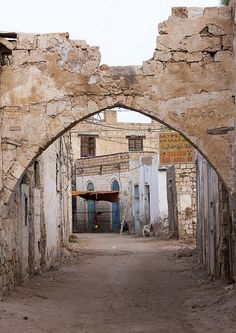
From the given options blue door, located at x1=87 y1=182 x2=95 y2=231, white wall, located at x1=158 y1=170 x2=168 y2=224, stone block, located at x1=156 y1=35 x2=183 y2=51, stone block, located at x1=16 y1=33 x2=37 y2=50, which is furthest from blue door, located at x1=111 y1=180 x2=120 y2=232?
stone block, located at x1=156 y1=35 x2=183 y2=51

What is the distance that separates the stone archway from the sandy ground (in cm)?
178

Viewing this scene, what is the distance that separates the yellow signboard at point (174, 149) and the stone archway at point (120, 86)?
13463 mm

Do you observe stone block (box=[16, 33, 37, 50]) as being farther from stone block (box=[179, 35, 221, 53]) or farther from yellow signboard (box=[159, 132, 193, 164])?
yellow signboard (box=[159, 132, 193, 164])

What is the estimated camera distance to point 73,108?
852cm

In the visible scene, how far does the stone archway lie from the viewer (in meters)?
8.41

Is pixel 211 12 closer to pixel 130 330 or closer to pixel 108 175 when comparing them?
pixel 130 330

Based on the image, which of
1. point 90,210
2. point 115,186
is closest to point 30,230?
point 115,186

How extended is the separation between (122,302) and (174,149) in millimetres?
13378

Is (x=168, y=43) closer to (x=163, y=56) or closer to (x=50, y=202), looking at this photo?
(x=163, y=56)

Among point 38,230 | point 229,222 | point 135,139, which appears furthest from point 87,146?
point 229,222

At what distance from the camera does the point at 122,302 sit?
909 cm

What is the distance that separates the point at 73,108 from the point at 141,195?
22.7 metres

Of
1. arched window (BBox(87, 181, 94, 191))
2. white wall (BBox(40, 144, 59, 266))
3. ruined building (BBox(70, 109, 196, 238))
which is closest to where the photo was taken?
white wall (BBox(40, 144, 59, 266))

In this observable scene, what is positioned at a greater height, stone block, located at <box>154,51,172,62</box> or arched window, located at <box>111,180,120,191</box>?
stone block, located at <box>154,51,172,62</box>
